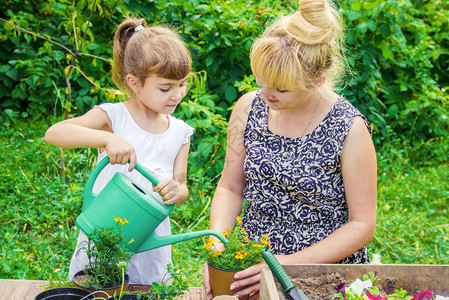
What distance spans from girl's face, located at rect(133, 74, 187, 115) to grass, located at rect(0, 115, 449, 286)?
38.8 inches

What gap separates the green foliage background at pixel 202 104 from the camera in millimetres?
2781

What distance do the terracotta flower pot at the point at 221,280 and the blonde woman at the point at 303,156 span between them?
31 cm

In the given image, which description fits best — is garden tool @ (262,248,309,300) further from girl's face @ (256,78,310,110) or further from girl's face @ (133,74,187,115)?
girl's face @ (133,74,187,115)

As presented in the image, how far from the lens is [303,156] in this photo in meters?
1.54

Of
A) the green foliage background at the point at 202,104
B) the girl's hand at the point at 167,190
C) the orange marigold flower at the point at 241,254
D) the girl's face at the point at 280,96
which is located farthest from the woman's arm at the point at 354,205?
the green foliage background at the point at 202,104

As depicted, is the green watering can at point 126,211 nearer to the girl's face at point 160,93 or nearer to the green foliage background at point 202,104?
the girl's face at point 160,93

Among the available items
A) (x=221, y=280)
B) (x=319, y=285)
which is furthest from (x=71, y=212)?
(x=319, y=285)

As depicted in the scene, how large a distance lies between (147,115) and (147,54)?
0.68 ft

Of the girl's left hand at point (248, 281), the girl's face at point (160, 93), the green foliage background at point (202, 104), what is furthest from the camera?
the green foliage background at point (202, 104)

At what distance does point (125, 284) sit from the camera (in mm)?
1052

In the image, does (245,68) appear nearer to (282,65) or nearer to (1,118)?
(1,118)

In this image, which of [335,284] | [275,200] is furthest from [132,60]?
[335,284]

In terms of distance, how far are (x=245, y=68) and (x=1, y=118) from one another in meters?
1.99

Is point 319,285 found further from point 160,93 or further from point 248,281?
point 160,93
